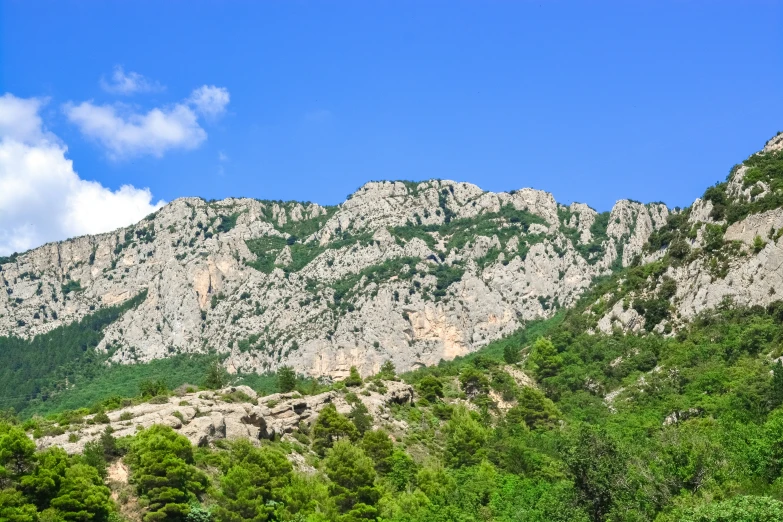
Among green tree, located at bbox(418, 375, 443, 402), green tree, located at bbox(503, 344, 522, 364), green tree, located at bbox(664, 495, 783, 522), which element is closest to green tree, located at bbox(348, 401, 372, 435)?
green tree, located at bbox(418, 375, 443, 402)

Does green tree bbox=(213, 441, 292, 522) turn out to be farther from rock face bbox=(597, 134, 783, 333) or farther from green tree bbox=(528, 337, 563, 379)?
rock face bbox=(597, 134, 783, 333)

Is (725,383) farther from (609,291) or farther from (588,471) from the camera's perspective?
(609,291)

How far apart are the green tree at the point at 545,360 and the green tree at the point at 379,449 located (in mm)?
45716

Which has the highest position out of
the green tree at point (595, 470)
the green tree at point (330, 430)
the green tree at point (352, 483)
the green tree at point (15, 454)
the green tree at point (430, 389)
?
the green tree at point (430, 389)

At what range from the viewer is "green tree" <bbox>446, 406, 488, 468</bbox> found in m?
88.4

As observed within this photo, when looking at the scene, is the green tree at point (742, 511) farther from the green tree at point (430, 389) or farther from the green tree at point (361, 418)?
the green tree at point (430, 389)

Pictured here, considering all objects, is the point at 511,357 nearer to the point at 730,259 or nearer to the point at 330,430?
the point at 730,259

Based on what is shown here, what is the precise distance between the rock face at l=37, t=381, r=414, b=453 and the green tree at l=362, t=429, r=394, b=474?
10002 millimetres

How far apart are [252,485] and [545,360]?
235ft

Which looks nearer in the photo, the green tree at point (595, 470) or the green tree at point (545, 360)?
the green tree at point (595, 470)

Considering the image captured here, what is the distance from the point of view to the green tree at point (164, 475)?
61.4 m

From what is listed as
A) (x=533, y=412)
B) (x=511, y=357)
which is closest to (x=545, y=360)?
(x=511, y=357)

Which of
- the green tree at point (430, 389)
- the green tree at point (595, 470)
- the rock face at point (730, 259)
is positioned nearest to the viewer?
the green tree at point (595, 470)

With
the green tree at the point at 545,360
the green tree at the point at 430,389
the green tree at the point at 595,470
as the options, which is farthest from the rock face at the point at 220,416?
the green tree at the point at 595,470
